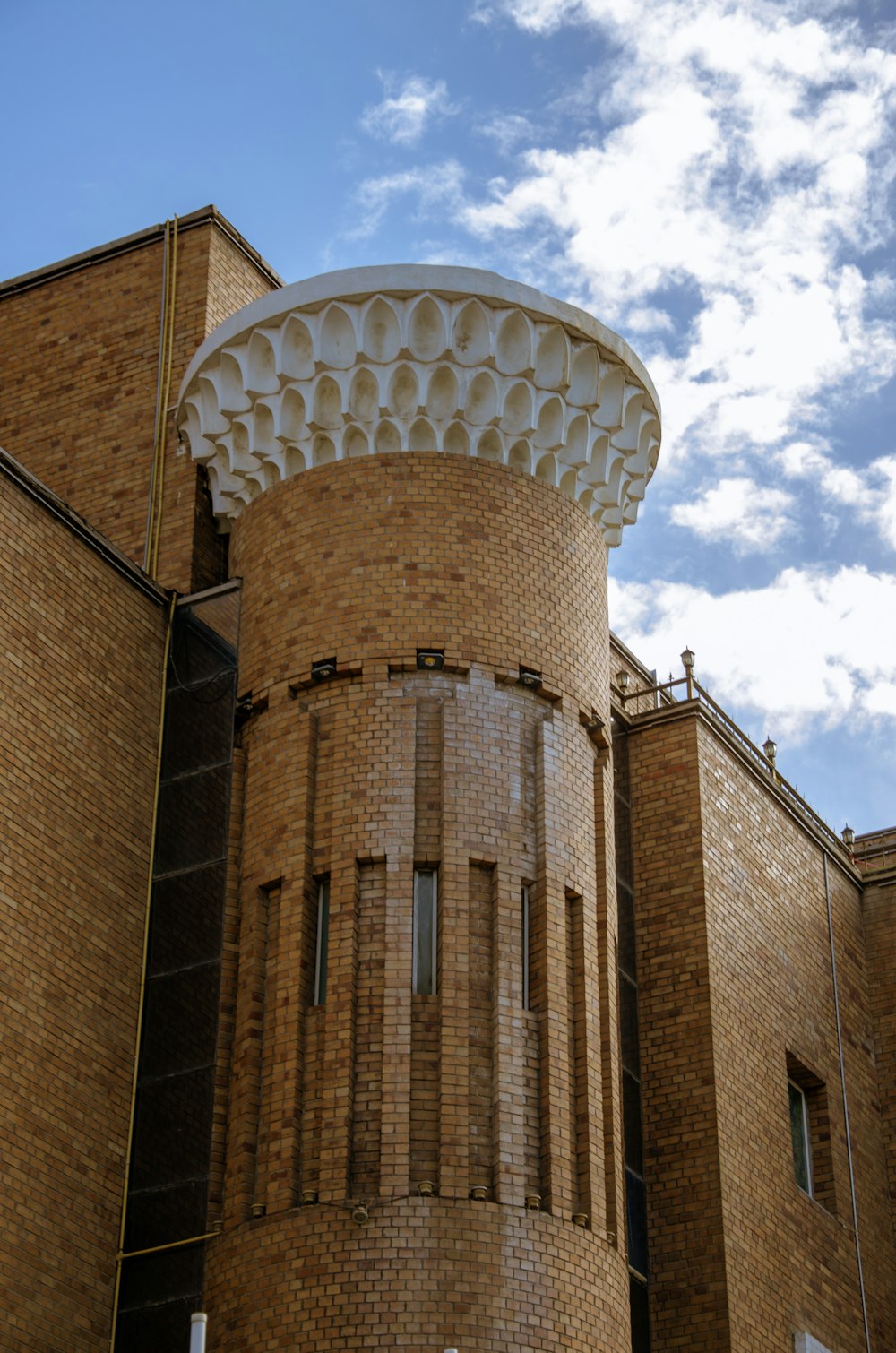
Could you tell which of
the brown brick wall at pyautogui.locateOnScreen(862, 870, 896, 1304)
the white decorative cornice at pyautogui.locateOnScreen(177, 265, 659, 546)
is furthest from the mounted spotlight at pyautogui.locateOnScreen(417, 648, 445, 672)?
the brown brick wall at pyautogui.locateOnScreen(862, 870, 896, 1304)

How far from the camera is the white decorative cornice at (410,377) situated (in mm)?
22656

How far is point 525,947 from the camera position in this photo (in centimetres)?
2058

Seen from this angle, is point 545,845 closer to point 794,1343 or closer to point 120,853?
point 120,853

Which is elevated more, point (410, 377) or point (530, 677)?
point (410, 377)

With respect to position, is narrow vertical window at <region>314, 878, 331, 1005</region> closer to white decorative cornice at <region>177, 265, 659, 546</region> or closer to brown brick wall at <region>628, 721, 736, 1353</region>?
white decorative cornice at <region>177, 265, 659, 546</region>

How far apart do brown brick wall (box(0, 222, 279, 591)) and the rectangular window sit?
9.89m

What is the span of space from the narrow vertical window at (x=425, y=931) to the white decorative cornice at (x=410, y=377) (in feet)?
16.4

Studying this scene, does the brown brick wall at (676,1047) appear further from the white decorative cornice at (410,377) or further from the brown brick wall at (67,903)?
the brown brick wall at (67,903)

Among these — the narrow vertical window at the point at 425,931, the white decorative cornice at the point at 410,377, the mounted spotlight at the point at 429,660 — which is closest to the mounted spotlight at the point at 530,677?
the mounted spotlight at the point at 429,660

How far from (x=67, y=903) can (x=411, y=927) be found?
3308 millimetres

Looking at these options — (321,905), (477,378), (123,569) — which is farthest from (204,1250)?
(477,378)

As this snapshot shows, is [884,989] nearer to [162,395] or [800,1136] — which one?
[800,1136]

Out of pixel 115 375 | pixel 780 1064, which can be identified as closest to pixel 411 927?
pixel 780 1064

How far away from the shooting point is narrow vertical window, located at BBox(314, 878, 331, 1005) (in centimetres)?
1998
